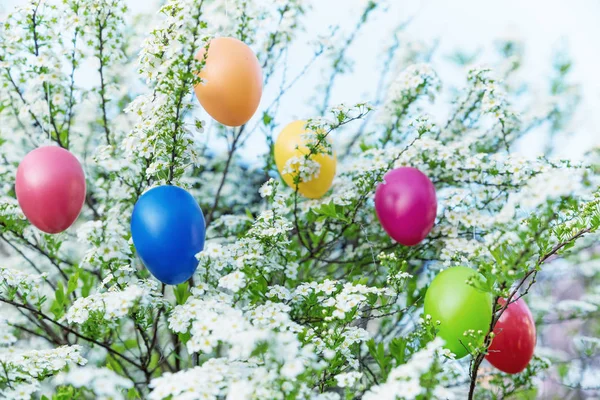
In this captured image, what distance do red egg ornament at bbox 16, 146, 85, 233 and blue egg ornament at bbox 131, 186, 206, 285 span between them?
11.5 inches

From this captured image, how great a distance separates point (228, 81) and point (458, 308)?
110 cm

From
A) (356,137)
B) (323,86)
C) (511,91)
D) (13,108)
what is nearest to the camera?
(13,108)

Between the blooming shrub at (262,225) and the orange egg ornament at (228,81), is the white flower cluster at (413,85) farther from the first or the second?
the orange egg ornament at (228,81)

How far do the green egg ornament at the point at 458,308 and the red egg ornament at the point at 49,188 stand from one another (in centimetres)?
127

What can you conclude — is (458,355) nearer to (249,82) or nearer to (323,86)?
(249,82)

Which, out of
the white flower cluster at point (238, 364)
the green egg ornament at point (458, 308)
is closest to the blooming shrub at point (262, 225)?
the white flower cluster at point (238, 364)

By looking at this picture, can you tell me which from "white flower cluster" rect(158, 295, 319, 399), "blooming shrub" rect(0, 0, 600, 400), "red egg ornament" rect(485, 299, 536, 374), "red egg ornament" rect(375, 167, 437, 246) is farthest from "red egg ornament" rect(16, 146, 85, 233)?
"red egg ornament" rect(485, 299, 536, 374)

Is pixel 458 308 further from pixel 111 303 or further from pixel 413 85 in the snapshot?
pixel 111 303

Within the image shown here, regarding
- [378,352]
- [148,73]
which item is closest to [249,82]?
[148,73]

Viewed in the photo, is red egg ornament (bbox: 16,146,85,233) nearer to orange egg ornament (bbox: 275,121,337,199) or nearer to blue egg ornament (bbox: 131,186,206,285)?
blue egg ornament (bbox: 131,186,206,285)

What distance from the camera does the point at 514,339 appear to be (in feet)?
6.19

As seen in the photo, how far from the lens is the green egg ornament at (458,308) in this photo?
1.76 m

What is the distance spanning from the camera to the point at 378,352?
1872mm

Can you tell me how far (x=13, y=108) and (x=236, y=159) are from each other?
1.28 m
